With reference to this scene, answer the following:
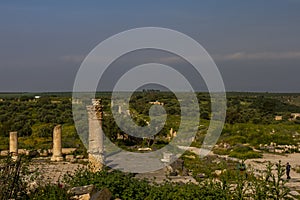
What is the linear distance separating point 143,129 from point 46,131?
9.12 metres

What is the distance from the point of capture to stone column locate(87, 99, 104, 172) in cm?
1695

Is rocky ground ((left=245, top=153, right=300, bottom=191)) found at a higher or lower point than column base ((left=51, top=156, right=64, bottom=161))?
lower

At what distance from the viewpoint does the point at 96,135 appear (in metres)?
17.9

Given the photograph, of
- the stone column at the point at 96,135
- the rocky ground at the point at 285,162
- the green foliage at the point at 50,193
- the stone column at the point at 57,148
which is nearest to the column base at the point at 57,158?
the stone column at the point at 57,148

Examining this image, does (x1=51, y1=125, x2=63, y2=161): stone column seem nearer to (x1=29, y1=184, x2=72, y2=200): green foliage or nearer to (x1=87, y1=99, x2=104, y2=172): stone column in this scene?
(x1=87, y1=99, x2=104, y2=172): stone column

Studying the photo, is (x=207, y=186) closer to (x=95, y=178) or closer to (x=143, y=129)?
(x=95, y=178)

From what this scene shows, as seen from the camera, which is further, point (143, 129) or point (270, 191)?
point (143, 129)

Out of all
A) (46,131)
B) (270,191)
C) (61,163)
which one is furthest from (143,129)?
(270,191)

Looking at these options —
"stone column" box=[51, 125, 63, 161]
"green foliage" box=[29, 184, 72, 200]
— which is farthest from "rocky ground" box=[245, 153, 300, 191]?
"stone column" box=[51, 125, 63, 161]

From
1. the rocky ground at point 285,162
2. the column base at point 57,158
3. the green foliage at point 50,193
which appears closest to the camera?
the green foliage at point 50,193

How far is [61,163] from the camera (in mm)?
24938

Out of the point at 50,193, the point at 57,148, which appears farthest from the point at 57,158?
the point at 50,193

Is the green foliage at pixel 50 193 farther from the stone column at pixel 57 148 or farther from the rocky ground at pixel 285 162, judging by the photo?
the stone column at pixel 57 148

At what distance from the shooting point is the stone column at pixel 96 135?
16953mm
